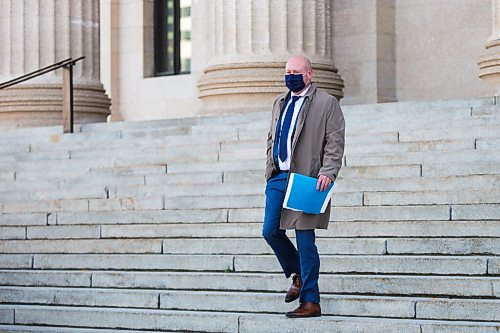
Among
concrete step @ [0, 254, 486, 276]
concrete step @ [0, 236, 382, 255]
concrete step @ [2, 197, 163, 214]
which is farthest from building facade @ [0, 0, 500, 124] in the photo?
concrete step @ [0, 254, 486, 276]

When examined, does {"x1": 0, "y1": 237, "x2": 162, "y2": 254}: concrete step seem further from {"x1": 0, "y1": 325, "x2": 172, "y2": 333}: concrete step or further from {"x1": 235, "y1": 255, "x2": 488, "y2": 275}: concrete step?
{"x1": 0, "y1": 325, "x2": 172, "y2": 333}: concrete step

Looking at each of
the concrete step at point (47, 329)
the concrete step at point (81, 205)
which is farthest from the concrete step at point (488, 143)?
→ the concrete step at point (47, 329)

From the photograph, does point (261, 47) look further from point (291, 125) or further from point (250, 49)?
point (291, 125)

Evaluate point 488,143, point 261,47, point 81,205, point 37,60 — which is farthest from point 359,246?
point 37,60

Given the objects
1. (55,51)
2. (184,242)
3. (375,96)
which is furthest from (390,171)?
(55,51)

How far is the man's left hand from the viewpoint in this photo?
9512 millimetres

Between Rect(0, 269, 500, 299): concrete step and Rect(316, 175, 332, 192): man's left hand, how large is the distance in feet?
4.18

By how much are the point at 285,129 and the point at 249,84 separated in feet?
27.2

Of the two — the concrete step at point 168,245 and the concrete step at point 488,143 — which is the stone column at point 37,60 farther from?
the concrete step at point 488,143

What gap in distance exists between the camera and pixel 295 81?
31.9 feet

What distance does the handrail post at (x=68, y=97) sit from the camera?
17844mm

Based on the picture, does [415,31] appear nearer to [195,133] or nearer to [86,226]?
[195,133]

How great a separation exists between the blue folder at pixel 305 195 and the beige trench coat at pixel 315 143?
67 millimetres

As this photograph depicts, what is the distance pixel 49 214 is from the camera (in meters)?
13.7
